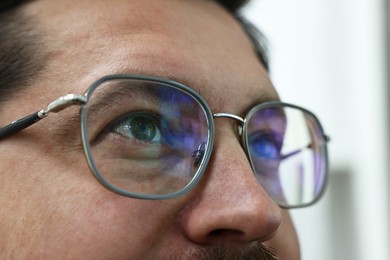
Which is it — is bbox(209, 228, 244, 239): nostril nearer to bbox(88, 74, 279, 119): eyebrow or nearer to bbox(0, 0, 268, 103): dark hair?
bbox(88, 74, 279, 119): eyebrow

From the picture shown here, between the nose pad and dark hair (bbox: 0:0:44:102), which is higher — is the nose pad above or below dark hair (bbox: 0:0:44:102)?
below

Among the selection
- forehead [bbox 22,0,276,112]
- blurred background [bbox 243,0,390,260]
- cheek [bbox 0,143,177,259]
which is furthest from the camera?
blurred background [bbox 243,0,390,260]

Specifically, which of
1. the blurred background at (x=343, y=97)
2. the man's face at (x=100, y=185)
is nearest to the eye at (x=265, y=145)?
the man's face at (x=100, y=185)

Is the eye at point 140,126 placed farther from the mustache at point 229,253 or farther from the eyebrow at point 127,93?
the mustache at point 229,253

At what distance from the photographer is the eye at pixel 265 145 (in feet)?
3.26

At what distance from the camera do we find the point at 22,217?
0.72 m

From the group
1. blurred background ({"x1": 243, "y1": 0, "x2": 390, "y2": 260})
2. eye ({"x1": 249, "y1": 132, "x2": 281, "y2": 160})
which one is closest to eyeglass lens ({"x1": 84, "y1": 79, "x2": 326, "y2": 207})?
eye ({"x1": 249, "y1": 132, "x2": 281, "y2": 160})

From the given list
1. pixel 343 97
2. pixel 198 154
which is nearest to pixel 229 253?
pixel 198 154

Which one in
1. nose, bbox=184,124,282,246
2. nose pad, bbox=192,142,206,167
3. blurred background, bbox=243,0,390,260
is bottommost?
blurred background, bbox=243,0,390,260

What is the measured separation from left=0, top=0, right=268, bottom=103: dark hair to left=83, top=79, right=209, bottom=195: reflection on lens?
15 centimetres

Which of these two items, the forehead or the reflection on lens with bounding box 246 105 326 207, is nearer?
the forehead

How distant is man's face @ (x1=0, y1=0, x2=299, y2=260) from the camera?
707 millimetres

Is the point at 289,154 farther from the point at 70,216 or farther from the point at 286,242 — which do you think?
the point at 70,216

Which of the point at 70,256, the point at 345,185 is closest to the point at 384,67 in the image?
the point at 345,185
